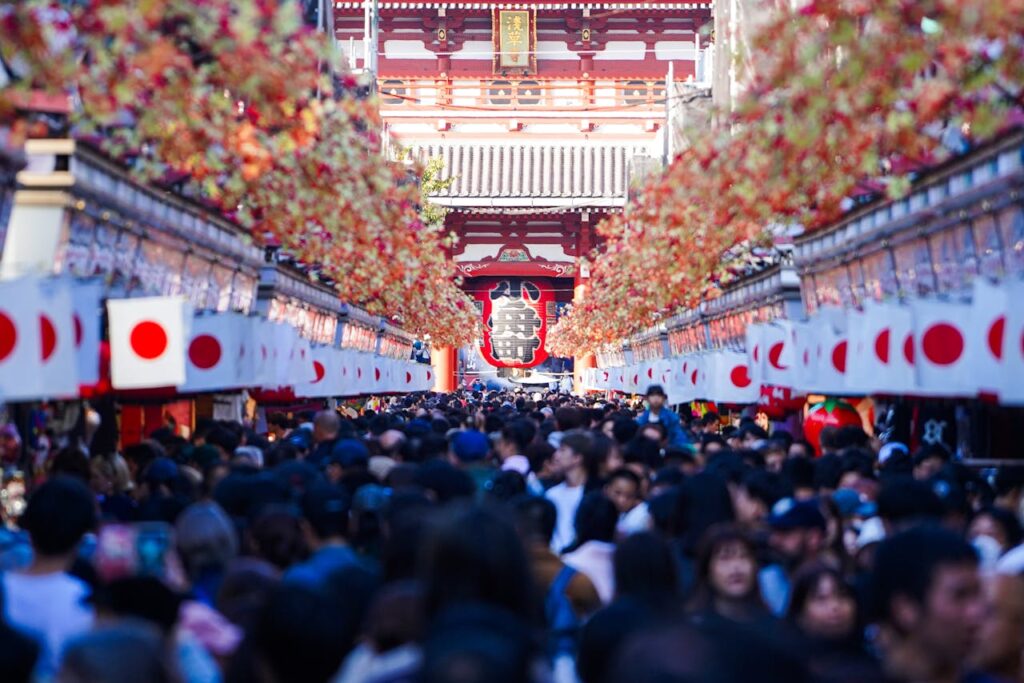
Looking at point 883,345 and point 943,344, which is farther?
point 883,345

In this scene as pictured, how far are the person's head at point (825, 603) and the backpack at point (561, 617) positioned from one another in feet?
3.69

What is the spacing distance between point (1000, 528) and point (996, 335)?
191cm

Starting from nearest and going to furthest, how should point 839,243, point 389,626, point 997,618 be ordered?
point 389,626 < point 997,618 < point 839,243

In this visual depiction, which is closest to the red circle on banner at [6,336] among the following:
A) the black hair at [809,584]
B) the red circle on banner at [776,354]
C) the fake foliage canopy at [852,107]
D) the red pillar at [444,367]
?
the black hair at [809,584]

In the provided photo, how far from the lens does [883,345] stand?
1235cm

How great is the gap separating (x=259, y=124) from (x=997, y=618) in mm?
8607

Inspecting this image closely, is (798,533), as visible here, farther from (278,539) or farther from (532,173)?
(532,173)

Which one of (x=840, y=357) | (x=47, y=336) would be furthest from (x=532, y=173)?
(x=47, y=336)

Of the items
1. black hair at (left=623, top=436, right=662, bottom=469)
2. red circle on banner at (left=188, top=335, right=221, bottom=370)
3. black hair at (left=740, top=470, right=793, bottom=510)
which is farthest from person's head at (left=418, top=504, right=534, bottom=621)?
red circle on banner at (left=188, top=335, right=221, bottom=370)

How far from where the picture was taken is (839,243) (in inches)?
688

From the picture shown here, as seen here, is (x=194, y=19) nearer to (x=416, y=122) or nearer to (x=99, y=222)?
(x=99, y=222)

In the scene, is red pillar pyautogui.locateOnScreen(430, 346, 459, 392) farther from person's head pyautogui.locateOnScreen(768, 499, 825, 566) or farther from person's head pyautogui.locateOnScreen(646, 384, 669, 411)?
person's head pyautogui.locateOnScreen(768, 499, 825, 566)

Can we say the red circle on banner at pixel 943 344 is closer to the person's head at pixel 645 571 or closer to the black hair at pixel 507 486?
the black hair at pixel 507 486

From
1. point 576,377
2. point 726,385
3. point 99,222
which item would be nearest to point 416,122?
point 576,377
